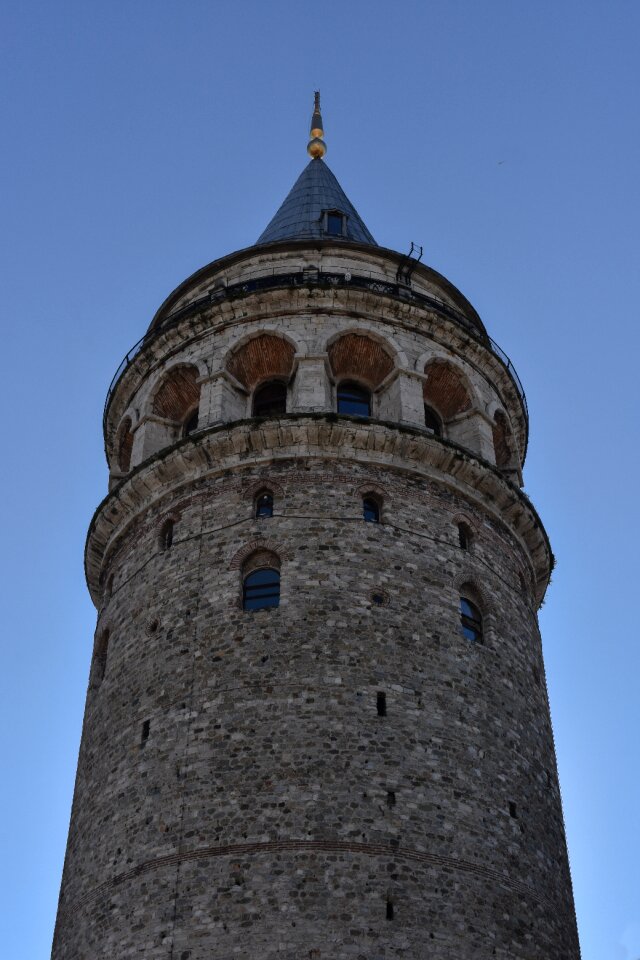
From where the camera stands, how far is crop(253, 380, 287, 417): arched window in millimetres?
24781

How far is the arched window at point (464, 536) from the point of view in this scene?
2234 cm

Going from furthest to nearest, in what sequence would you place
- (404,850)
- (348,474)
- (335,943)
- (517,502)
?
(517,502) < (348,474) < (404,850) < (335,943)

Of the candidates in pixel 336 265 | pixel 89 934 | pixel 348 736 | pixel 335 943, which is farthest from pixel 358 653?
pixel 336 265

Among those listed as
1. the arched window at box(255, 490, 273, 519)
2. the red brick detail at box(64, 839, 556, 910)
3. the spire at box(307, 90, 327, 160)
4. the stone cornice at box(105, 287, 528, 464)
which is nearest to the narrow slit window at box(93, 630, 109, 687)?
the arched window at box(255, 490, 273, 519)

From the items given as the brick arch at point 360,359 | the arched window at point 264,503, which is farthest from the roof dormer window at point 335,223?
the arched window at point 264,503

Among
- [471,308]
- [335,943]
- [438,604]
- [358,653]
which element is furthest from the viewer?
[471,308]

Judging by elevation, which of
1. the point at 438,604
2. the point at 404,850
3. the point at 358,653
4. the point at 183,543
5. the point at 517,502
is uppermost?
the point at 517,502

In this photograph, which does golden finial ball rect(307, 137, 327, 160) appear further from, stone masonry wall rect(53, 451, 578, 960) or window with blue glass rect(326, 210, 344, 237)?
stone masonry wall rect(53, 451, 578, 960)

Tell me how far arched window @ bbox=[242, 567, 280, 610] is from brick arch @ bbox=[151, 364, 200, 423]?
19.6 feet

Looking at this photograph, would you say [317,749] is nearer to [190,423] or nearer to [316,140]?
[190,423]

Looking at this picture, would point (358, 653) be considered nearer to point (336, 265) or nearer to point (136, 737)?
point (136, 737)

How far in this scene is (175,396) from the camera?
25703 mm

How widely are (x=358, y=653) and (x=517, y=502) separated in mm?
6164

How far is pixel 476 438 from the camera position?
24.8 meters
